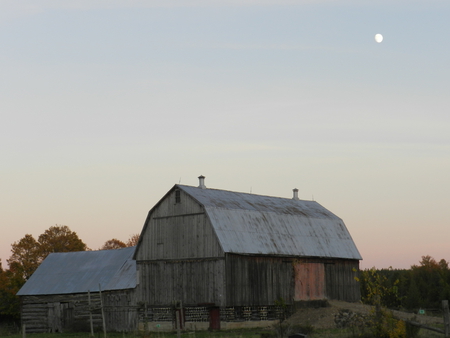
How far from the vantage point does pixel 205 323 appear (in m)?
41.8

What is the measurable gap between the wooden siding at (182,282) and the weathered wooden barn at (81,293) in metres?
1.50

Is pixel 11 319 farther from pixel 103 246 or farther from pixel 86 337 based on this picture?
pixel 103 246

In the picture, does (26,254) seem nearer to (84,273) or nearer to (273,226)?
(84,273)

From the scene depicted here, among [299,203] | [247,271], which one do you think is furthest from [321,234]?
[247,271]

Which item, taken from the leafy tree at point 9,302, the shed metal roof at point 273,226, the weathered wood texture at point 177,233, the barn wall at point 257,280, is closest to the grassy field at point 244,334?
the barn wall at point 257,280

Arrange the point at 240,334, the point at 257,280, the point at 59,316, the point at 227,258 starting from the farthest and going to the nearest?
1. the point at 59,316
2. the point at 257,280
3. the point at 227,258
4. the point at 240,334

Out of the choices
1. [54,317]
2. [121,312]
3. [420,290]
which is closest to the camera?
[121,312]

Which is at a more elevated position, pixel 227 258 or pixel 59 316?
pixel 227 258

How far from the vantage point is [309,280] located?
46.8 metres

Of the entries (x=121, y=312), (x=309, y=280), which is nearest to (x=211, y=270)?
(x=309, y=280)

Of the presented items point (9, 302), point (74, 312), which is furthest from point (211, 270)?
point (9, 302)

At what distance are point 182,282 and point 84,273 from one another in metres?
11.6

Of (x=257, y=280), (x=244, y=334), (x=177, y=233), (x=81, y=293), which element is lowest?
(x=244, y=334)

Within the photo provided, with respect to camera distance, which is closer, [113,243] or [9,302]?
[9,302]
